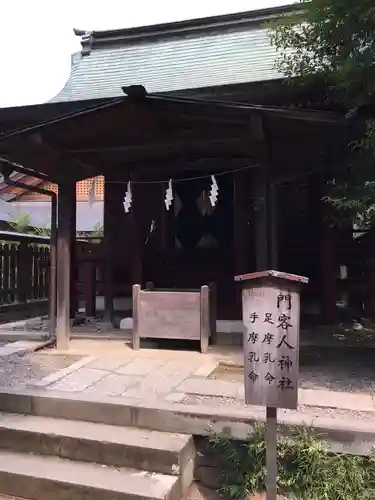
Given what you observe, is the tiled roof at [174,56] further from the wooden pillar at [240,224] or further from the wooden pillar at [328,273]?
the wooden pillar at [328,273]

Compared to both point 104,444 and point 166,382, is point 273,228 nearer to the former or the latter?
point 166,382

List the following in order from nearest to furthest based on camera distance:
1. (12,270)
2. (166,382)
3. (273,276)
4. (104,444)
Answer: (273,276), (104,444), (166,382), (12,270)

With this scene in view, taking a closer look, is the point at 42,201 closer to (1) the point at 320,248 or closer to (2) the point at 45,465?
(1) the point at 320,248

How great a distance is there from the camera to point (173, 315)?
637 cm

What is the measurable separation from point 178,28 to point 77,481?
32.5 feet

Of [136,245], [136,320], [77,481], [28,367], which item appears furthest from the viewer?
[136,245]

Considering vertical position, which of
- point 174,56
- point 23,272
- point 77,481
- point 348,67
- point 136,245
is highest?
point 174,56

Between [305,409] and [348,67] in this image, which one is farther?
[348,67]

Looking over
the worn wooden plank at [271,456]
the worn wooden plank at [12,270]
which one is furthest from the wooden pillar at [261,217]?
the worn wooden plank at [12,270]

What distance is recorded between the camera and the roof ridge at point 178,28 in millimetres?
9781

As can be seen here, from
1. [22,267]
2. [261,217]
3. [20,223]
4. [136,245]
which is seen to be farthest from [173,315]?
[20,223]

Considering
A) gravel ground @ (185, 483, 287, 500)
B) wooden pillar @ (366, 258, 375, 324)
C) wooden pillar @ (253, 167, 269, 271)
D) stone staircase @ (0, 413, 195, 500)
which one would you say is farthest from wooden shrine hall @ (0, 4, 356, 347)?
gravel ground @ (185, 483, 287, 500)

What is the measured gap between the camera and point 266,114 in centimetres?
535

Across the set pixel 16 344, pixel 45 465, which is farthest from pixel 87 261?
pixel 45 465
